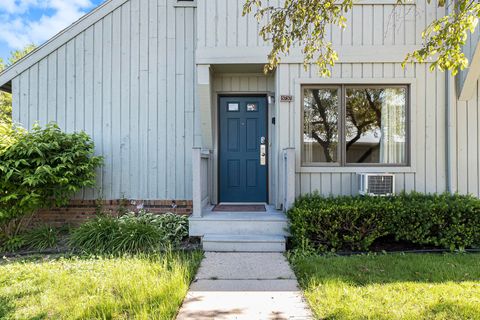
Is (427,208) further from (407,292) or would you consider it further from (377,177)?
(407,292)

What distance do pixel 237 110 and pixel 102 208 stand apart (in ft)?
10.7

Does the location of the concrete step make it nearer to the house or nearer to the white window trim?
the house

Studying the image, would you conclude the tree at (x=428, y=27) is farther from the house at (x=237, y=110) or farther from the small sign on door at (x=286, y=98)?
the house at (x=237, y=110)

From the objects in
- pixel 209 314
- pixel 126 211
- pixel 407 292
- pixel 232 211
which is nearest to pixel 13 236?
pixel 126 211

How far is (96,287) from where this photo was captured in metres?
3.34

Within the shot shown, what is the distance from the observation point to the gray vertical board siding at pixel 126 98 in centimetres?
628

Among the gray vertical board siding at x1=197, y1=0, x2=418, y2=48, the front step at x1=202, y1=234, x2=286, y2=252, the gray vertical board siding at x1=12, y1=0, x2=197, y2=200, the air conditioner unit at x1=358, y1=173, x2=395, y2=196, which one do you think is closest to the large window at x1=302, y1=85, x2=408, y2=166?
the air conditioner unit at x1=358, y1=173, x2=395, y2=196

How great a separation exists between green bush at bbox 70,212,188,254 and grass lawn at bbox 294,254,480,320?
80.4 inches

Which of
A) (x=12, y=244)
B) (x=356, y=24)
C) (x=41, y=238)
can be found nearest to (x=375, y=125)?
(x=356, y=24)

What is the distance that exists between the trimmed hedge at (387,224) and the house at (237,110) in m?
0.54

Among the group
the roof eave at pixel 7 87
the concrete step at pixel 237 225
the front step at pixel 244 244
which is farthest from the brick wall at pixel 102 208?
the roof eave at pixel 7 87

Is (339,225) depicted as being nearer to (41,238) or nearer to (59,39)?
(41,238)

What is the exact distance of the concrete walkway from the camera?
2.91 m

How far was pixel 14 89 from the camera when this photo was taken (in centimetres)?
628
